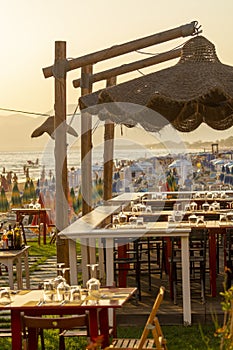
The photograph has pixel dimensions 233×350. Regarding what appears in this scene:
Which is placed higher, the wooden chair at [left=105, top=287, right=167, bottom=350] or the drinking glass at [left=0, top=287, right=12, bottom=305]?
the drinking glass at [left=0, top=287, right=12, bottom=305]

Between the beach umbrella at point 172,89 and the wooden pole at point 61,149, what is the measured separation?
65cm

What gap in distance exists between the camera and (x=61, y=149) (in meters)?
12.2

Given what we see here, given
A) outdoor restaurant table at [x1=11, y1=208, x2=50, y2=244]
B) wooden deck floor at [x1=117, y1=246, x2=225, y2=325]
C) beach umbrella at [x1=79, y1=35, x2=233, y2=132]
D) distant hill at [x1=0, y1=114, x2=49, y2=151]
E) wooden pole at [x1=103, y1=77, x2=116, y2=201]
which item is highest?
distant hill at [x1=0, y1=114, x2=49, y2=151]

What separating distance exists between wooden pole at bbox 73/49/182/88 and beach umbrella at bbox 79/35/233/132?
233cm

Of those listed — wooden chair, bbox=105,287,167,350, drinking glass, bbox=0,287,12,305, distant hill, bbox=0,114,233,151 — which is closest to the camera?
wooden chair, bbox=105,287,167,350

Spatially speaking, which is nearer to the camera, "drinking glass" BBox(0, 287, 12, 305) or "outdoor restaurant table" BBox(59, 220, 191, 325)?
"drinking glass" BBox(0, 287, 12, 305)

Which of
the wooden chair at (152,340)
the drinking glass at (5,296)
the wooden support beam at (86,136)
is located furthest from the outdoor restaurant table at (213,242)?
the wooden chair at (152,340)

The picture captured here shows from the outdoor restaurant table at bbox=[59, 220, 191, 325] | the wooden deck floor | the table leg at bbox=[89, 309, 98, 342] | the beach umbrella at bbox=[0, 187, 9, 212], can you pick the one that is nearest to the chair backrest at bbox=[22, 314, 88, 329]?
the table leg at bbox=[89, 309, 98, 342]

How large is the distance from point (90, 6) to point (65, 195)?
7.96 metres

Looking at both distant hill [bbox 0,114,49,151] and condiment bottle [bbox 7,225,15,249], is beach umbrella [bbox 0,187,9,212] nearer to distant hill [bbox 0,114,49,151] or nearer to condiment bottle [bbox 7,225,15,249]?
distant hill [bbox 0,114,49,151]

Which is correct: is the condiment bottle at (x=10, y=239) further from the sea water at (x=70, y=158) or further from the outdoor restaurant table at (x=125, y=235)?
the sea water at (x=70, y=158)

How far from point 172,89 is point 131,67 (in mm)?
4105

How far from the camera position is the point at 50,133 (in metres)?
14.8

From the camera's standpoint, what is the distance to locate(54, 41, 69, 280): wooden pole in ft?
39.2
